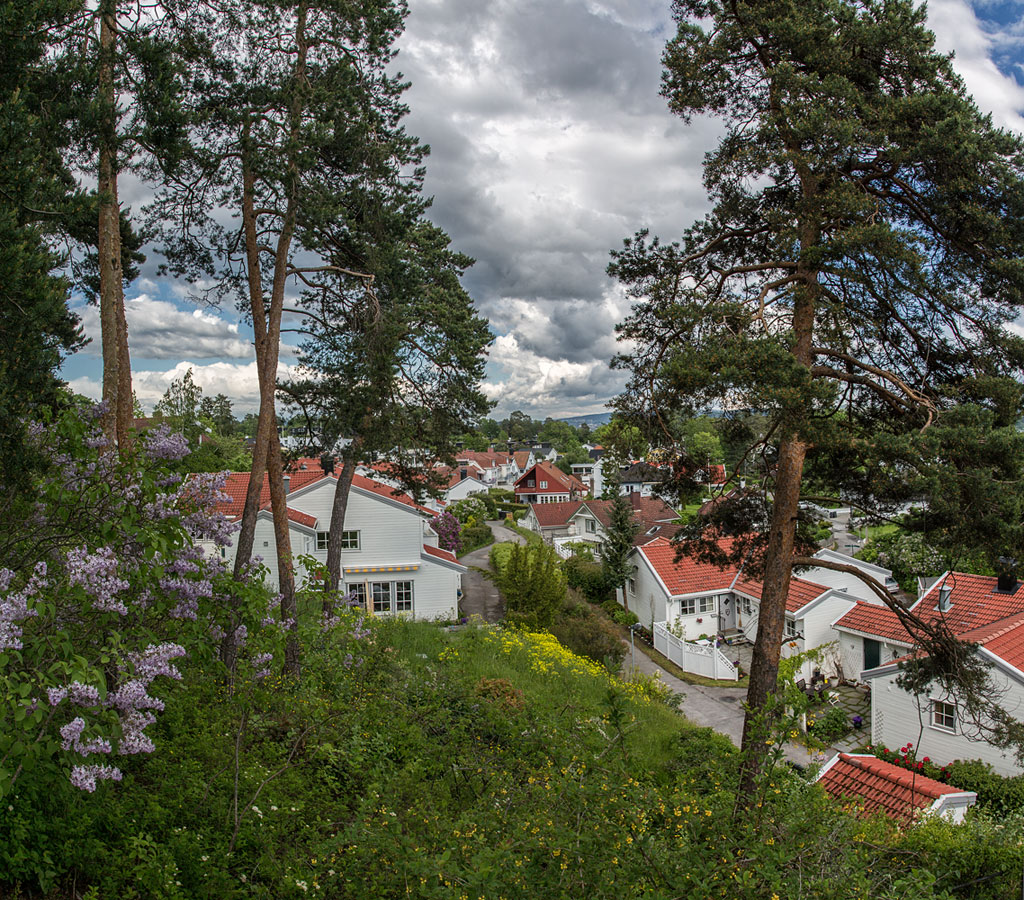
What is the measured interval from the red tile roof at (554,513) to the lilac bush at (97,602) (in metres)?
46.0

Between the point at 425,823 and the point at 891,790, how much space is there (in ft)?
34.8

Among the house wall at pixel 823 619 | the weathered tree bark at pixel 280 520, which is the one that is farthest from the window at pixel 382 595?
the house wall at pixel 823 619

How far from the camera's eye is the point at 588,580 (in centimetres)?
3250

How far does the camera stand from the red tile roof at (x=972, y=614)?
15180 mm

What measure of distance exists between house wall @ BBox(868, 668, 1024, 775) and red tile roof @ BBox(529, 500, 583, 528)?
A: 3376 cm

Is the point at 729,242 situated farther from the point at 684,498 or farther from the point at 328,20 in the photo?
the point at 328,20

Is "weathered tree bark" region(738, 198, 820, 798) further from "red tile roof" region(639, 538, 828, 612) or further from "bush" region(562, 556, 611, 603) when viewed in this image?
"bush" region(562, 556, 611, 603)

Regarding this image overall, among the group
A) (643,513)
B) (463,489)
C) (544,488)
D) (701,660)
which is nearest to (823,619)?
(701,660)

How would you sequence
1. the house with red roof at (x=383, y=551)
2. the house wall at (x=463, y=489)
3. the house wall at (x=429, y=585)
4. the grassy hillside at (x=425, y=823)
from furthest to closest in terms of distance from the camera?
the house wall at (x=463, y=489), the house wall at (x=429, y=585), the house with red roof at (x=383, y=551), the grassy hillside at (x=425, y=823)

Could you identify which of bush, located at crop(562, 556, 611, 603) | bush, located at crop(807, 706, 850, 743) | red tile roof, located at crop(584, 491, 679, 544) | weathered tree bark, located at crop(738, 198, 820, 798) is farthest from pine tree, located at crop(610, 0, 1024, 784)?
red tile roof, located at crop(584, 491, 679, 544)

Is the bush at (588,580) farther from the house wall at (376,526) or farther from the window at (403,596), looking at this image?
the house wall at (376,526)

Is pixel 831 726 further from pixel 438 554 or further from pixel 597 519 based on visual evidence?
pixel 597 519

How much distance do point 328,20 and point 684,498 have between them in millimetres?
10151

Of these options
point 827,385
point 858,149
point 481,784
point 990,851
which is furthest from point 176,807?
point 858,149
